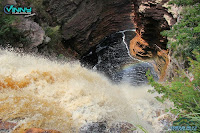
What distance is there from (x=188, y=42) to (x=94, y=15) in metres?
11.1

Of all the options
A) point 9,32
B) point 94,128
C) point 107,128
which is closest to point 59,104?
point 94,128

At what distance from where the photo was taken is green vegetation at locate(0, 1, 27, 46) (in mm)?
8812

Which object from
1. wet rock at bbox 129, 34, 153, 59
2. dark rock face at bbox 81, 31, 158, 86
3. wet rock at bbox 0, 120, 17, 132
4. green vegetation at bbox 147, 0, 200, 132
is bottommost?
dark rock face at bbox 81, 31, 158, 86

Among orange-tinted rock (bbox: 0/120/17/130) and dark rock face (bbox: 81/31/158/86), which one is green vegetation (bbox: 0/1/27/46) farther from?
dark rock face (bbox: 81/31/158/86)

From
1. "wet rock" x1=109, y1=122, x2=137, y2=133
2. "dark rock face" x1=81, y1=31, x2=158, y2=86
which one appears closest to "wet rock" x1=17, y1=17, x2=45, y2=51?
"dark rock face" x1=81, y1=31, x2=158, y2=86

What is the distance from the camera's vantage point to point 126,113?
5.36m

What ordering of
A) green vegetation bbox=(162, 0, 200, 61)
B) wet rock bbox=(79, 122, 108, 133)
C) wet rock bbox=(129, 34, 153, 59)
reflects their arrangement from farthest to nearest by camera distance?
wet rock bbox=(129, 34, 153, 59) < green vegetation bbox=(162, 0, 200, 61) < wet rock bbox=(79, 122, 108, 133)

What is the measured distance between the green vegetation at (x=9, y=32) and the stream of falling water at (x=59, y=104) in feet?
8.34

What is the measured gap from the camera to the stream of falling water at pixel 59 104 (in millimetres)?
4551

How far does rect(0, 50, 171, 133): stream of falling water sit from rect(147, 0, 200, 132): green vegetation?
2.80 ft

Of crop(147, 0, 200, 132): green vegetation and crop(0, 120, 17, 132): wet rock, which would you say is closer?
crop(147, 0, 200, 132): green vegetation

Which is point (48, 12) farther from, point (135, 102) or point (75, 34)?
point (135, 102)

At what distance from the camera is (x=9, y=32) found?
9109 millimetres

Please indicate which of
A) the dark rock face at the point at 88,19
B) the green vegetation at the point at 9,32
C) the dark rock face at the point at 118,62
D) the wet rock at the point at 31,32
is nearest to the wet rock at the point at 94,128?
the wet rock at the point at 31,32
